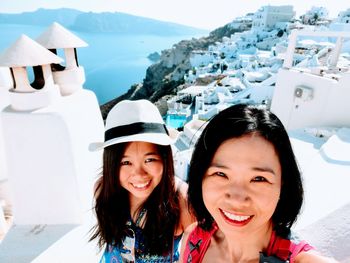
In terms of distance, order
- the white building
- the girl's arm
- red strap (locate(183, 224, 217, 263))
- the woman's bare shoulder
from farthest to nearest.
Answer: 1. the white building
2. the girl's arm
3. red strap (locate(183, 224, 217, 263))
4. the woman's bare shoulder

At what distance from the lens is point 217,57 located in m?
40.4

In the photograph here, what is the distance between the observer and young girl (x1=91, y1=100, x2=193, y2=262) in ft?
5.38

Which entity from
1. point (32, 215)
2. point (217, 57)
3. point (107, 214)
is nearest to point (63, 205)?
point (32, 215)

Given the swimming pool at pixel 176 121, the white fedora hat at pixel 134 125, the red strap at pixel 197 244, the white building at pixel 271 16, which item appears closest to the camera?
the red strap at pixel 197 244

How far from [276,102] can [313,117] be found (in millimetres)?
998

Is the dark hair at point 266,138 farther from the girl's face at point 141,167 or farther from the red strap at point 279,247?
the girl's face at point 141,167

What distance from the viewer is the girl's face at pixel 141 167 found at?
64.4 inches

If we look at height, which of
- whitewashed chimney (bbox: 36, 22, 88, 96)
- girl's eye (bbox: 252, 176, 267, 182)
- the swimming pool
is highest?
whitewashed chimney (bbox: 36, 22, 88, 96)

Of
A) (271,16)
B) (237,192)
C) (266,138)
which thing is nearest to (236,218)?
(237,192)

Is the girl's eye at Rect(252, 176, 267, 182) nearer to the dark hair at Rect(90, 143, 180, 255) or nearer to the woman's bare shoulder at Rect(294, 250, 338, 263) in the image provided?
the woman's bare shoulder at Rect(294, 250, 338, 263)

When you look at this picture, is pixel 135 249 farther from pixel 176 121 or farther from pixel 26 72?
pixel 176 121

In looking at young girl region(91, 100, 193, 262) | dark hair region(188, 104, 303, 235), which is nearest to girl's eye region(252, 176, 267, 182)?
dark hair region(188, 104, 303, 235)

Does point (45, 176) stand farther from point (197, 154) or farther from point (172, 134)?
point (197, 154)

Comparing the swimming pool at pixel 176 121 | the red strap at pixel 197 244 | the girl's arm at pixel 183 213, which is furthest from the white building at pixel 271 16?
the red strap at pixel 197 244
